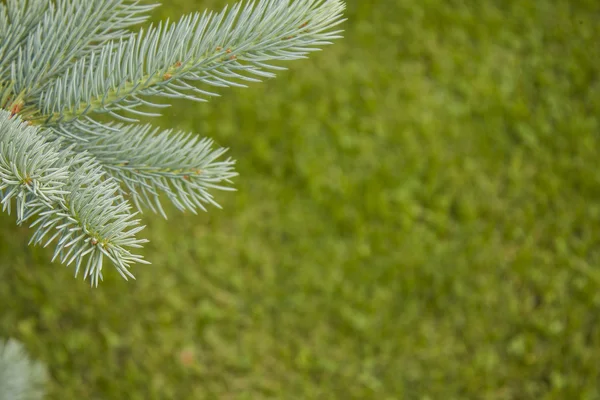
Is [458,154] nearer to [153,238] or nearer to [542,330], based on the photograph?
[542,330]

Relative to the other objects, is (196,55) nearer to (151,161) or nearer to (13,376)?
(151,161)

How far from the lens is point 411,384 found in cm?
231

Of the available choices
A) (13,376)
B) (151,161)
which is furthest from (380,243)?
(151,161)

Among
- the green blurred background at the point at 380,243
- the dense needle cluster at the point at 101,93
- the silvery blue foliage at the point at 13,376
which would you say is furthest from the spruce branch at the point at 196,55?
the green blurred background at the point at 380,243

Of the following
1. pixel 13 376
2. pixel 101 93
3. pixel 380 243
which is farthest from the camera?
pixel 380 243

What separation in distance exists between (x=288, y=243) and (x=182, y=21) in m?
1.96

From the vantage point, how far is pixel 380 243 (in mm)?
2625

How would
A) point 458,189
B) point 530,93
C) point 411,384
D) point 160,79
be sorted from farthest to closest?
point 530,93, point 458,189, point 411,384, point 160,79

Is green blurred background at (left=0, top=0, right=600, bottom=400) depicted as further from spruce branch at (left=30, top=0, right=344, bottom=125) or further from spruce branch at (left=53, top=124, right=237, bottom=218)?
spruce branch at (left=30, top=0, right=344, bottom=125)

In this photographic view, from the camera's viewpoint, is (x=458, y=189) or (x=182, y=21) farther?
(x=458, y=189)

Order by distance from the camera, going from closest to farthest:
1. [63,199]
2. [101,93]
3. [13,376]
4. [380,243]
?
[63,199] → [101,93] → [13,376] → [380,243]

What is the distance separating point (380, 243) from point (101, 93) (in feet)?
6.74

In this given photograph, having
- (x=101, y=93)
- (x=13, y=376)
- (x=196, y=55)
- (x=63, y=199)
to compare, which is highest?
(x=196, y=55)

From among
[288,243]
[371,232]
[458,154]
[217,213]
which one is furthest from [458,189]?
[217,213]
